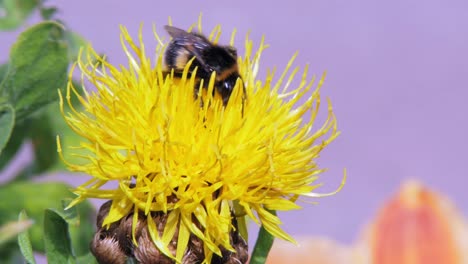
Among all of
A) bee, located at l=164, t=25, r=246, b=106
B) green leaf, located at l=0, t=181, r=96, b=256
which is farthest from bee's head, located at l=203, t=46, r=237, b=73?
green leaf, located at l=0, t=181, r=96, b=256

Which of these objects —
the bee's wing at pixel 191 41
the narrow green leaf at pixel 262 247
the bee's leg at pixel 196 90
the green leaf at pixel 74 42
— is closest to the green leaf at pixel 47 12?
the green leaf at pixel 74 42

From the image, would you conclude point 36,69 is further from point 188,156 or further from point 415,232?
point 415,232

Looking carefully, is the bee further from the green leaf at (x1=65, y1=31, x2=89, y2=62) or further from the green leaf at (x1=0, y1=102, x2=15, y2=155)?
the green leaf at (x1=65, y1=31, x2=89, y2=62)

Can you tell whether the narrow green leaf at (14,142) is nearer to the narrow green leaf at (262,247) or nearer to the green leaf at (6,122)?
the green leaf at (6,122)

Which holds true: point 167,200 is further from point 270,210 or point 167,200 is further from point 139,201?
point 270,210

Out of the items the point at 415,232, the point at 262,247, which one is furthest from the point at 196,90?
the point at 415,232
